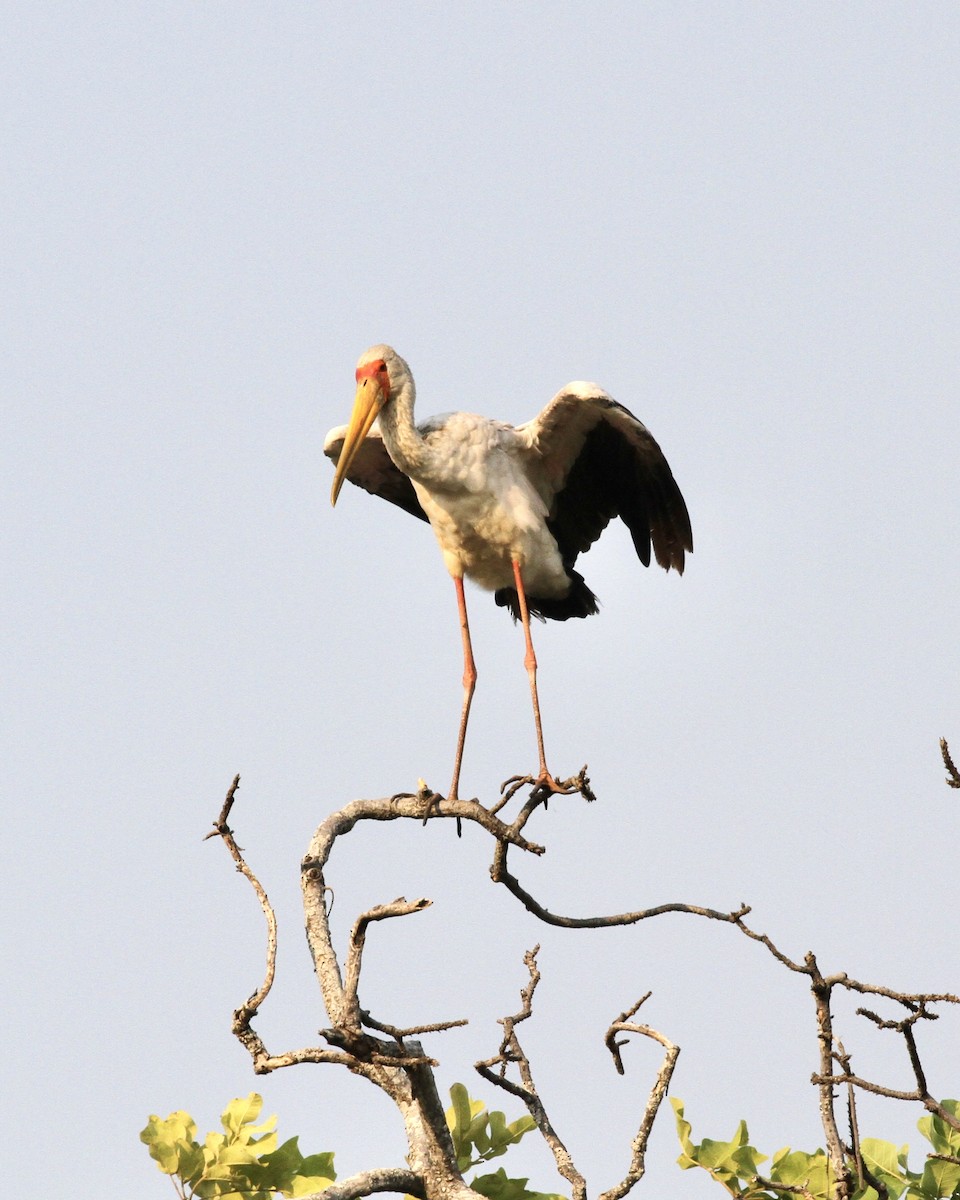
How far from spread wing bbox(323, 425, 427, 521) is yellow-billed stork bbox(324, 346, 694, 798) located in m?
0.25

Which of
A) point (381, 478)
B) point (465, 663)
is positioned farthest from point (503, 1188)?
point (381, 478)

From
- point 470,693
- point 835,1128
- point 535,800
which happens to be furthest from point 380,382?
point 835,1128

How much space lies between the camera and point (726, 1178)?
4.17 m

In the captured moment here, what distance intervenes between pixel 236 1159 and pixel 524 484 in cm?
341

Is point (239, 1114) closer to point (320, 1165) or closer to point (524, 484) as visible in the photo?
point (320, 1165)

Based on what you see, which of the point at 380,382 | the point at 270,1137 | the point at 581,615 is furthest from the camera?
the point at 581,615

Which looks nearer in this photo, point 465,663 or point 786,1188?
point 786,1188

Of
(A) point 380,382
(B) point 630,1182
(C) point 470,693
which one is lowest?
(B) point 630,1182

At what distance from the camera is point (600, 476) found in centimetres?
695

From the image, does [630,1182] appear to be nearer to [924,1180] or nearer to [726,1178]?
[726,1178]

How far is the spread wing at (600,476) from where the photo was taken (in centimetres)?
657

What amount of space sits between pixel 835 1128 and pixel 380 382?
12.2 feet

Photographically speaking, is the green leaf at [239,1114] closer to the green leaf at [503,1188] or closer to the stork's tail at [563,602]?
the green leaf at [503,1188]

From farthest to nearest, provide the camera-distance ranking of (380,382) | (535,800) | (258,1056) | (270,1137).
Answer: (380,382), (535,800), (270,1137), (258,1056)
